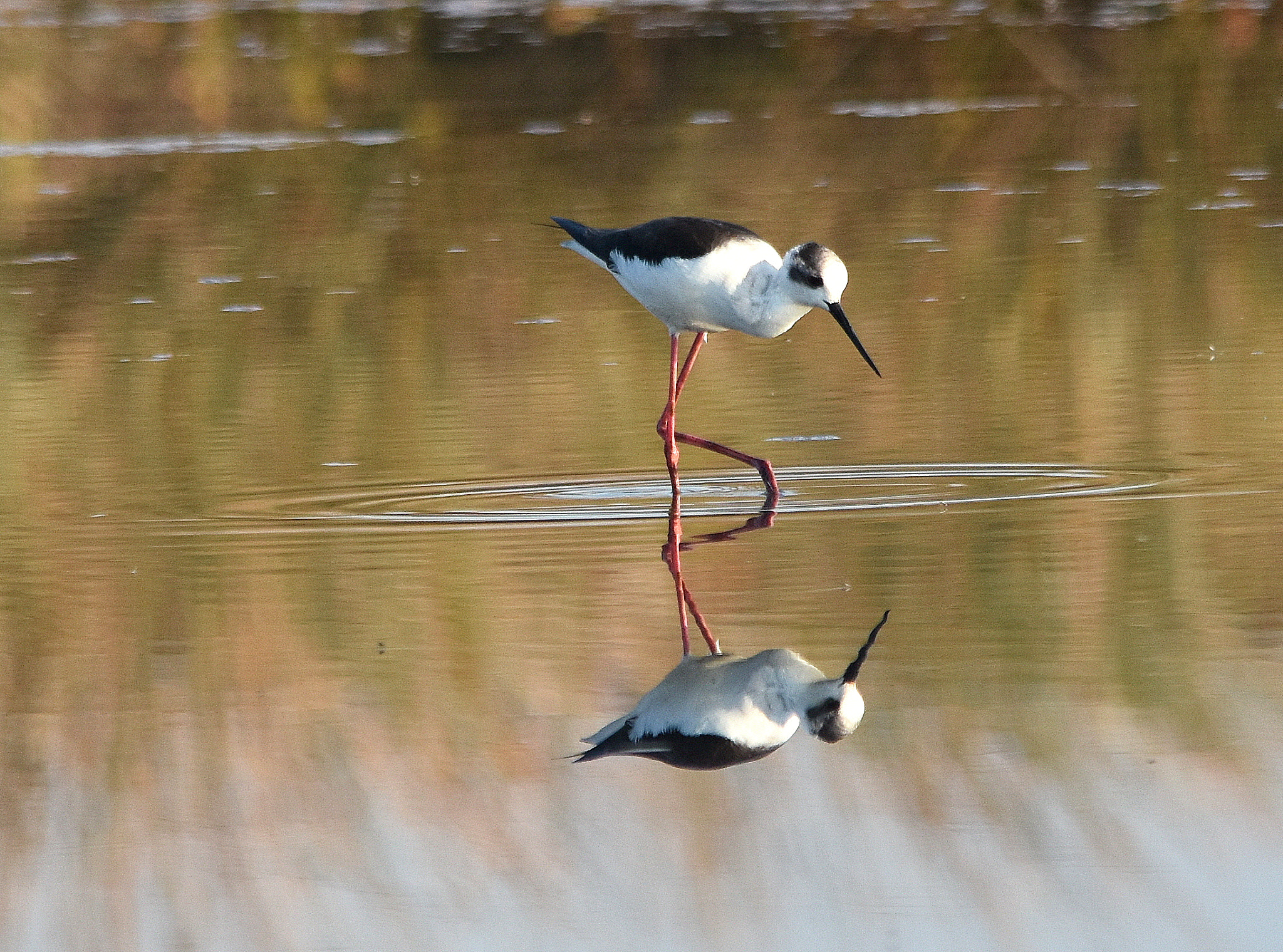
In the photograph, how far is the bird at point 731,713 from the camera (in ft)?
11.7

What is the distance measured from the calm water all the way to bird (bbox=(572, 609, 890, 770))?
0.06 meters

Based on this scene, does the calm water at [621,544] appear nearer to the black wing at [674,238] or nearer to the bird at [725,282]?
the bird at [725,282]

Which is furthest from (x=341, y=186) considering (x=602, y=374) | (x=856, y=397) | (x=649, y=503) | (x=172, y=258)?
(x=649, y=503)

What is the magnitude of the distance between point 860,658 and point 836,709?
305 millimetres

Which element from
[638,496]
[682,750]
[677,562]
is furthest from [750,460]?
[682,750]

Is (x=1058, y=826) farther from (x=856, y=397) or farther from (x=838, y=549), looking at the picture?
(x=856, y=397)

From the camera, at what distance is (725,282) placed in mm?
5789

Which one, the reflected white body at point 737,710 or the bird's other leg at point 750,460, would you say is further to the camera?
the bird's other leg at point 750,460

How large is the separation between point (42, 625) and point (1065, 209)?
6161 mm

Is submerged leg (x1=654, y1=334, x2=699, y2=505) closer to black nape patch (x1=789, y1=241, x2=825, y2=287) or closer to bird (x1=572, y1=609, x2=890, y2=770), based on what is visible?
black nape patch (x1=789, y1=241, x2=825, y2=287)

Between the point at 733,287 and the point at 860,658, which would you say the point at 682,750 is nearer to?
the point at 860,658

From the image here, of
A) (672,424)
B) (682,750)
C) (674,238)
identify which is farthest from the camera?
(672,424)

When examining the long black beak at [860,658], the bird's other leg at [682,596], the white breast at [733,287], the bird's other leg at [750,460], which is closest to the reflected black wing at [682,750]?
the long black beak at [860,658]

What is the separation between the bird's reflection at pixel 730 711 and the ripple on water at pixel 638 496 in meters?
1.30
